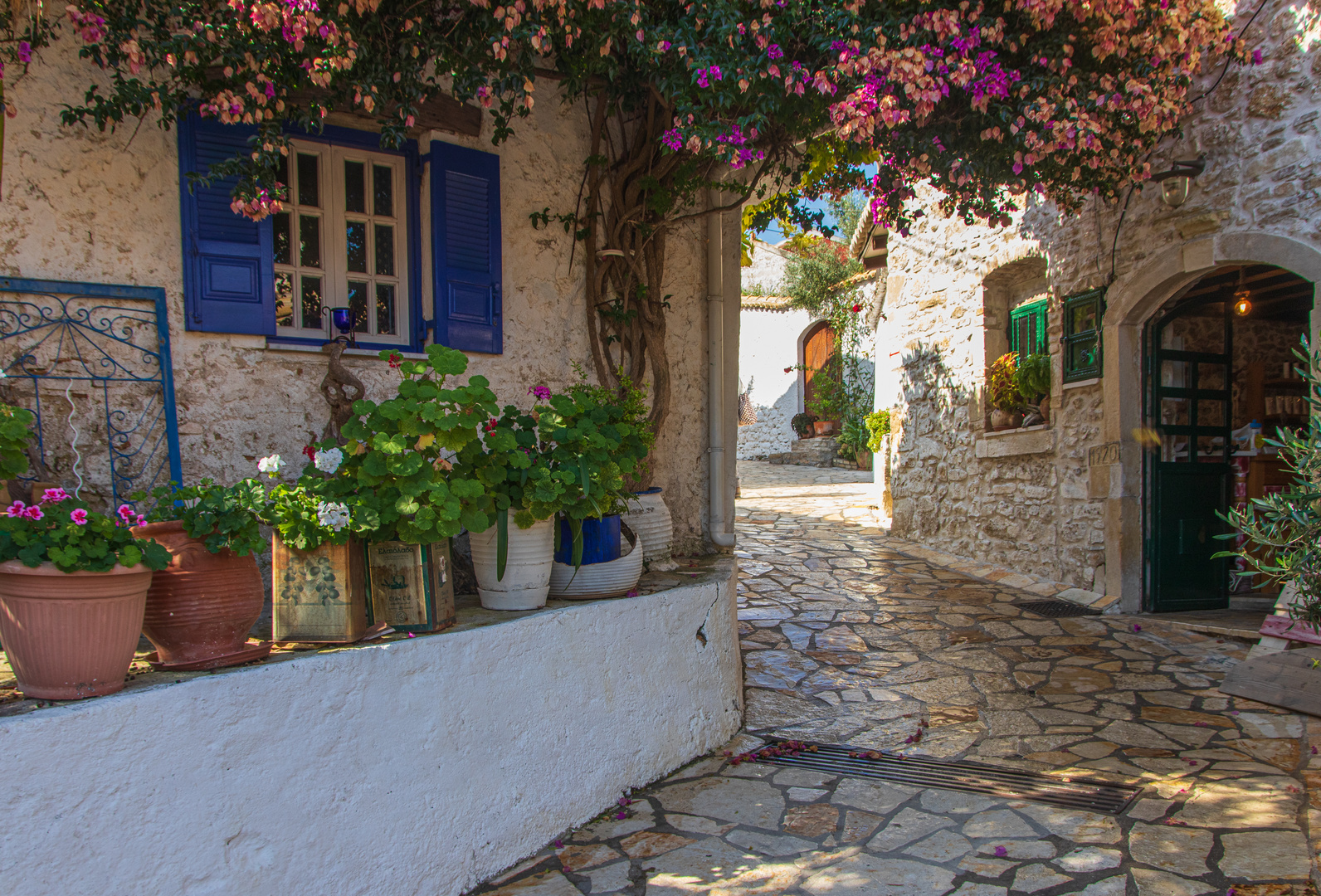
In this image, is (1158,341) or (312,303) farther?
(1158,341)

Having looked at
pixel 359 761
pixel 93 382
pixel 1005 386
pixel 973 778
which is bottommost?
pixel 973 778

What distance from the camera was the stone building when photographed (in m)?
5.48


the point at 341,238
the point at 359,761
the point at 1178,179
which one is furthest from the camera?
the point at 1178,179

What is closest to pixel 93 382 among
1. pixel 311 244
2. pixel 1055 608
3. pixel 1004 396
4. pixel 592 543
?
pixel 311 244

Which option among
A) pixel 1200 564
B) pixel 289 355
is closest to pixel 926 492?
pixel 1200 564

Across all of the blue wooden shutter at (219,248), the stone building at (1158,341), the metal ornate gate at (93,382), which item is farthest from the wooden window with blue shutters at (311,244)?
the stone building at (1158,341)

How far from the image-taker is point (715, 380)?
18.0 feet

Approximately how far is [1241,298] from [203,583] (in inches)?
280

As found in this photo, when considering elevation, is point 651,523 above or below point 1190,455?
below

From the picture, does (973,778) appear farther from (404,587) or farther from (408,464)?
(408,464)

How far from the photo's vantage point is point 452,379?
4.47 m

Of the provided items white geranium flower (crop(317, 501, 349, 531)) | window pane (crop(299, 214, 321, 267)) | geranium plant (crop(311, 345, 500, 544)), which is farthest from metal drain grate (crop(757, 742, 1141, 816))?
window pane (crop(299, 214, 321, 267))

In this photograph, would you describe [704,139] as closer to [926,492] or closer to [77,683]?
[77,683]

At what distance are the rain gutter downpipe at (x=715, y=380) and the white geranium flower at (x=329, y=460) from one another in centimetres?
276
